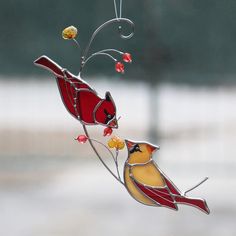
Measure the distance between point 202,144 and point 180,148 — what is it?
0.09 m

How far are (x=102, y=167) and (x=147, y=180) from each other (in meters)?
1.49

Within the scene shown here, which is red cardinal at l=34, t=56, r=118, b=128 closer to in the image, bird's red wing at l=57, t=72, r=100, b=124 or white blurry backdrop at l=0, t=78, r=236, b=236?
bird's red wing at l=57, t=72, r=100, b=124

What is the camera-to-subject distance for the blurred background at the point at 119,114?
1.68 meters

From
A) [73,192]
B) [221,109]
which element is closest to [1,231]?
[73,192]

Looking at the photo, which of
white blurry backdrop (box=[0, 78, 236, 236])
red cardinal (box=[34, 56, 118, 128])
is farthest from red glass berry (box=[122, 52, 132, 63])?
white blurry backdrop (box=[0, 78, 236, 236])

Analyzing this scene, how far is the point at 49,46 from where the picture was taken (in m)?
1.95

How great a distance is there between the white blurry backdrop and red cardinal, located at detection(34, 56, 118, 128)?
0.91m

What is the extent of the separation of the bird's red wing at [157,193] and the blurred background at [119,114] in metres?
0.76

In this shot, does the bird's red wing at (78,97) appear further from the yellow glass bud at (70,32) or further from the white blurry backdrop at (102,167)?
the white blurry backdrop at (102,167)

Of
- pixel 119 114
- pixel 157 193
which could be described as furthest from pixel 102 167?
pixel 157 193

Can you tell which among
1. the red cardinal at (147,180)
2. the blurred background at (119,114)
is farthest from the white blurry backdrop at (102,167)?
the red cardinal at (147,180)

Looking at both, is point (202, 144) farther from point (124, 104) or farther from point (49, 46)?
point (49, 46)

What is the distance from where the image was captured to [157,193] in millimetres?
663

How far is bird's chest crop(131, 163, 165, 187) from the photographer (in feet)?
2.17
